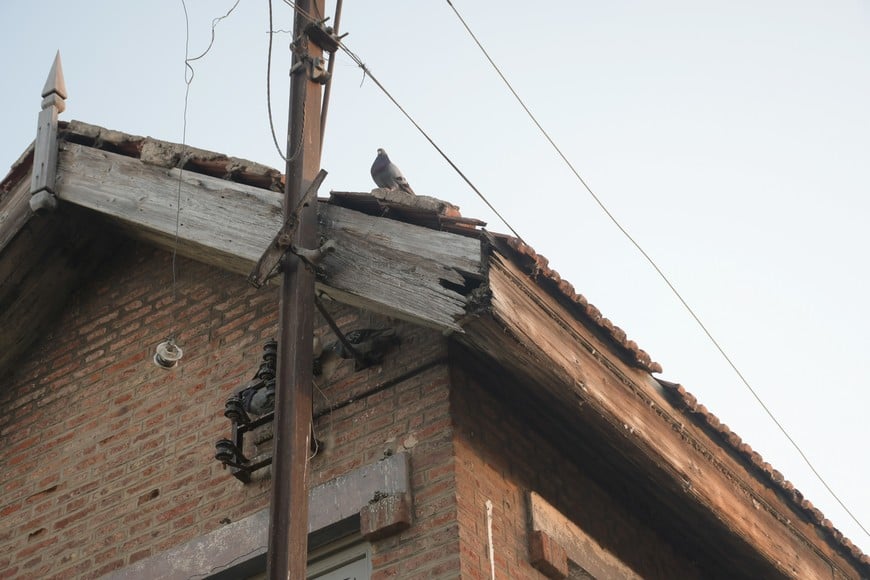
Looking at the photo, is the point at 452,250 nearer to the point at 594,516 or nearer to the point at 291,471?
the point at 291,471

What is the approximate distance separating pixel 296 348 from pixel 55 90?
3755 mm

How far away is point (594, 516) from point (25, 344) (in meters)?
4.15

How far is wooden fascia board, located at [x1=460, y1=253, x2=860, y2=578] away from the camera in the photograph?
21.2ft

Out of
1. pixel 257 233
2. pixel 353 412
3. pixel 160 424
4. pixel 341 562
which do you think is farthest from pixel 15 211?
pixel 341 562

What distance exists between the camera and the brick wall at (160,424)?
681cm

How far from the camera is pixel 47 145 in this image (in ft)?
28.0

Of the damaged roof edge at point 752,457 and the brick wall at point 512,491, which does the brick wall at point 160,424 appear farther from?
the damaged roof edge at point 752,457

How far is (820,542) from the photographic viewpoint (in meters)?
8.72

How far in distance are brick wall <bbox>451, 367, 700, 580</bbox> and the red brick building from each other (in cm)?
2

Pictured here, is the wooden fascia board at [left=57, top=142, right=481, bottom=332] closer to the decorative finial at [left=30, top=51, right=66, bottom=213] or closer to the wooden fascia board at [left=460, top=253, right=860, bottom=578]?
the decorative finial at [left=30, top=51, right=66, bottom=213]

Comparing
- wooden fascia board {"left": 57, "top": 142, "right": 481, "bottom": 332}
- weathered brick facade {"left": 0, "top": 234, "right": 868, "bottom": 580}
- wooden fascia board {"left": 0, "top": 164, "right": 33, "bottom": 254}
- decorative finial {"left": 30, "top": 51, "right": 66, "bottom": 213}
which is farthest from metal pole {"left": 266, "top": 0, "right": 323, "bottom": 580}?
wooden fascia board {"left": 0, "top": 164, "right": 33, "bottom": 254}

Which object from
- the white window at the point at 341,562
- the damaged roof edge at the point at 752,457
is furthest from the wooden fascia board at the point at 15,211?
the damaged roof edge at the point at 752,457

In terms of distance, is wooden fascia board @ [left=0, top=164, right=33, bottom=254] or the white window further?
wooden fascia board @ [left=0, top=164, right=33, bottom=254]

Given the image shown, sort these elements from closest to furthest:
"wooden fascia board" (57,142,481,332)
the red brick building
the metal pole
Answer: the metal pole → "wooden fascia board" (57,142,481,332) → the red brick building
